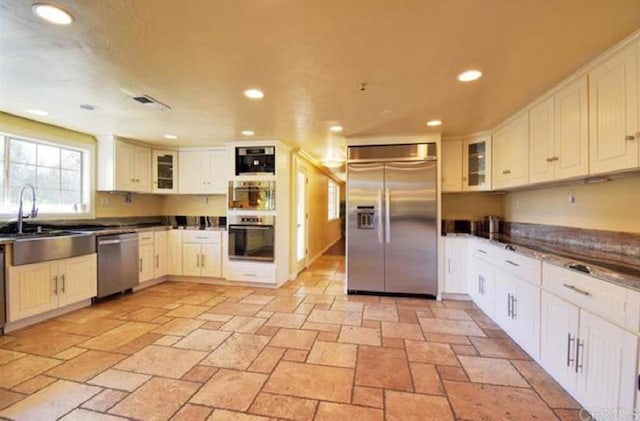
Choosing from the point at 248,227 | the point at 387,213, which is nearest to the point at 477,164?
the point at 387,213

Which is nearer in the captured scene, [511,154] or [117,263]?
[511,154]

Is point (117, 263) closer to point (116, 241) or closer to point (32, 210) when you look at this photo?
point (116, 241)

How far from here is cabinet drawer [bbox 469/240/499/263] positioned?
3.12 meters

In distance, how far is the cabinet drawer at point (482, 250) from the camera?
312cm

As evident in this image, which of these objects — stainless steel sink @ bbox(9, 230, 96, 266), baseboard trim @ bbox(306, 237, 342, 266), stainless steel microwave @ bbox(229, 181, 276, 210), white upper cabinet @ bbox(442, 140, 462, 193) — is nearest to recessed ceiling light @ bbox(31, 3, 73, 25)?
stainless steel sink @ bbox(9, 230, 96, 266)

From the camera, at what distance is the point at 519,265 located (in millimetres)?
2516

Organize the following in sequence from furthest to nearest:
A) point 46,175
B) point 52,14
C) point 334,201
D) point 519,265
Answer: point 334,201 < point 46,175 < point 519,265 < point 52,14

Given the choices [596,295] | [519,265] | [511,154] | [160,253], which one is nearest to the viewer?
[596,295]

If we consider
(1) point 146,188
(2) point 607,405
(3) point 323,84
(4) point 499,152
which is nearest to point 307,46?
(3) point 323,84

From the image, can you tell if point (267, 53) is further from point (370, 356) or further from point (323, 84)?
point (370, 356)

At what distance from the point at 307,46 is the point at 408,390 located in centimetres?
237

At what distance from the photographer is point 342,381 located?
83.0 inches

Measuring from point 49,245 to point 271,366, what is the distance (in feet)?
9.09

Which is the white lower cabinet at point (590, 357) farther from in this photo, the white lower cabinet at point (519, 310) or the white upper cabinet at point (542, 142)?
the white upper cabinet at point (542, 142)
